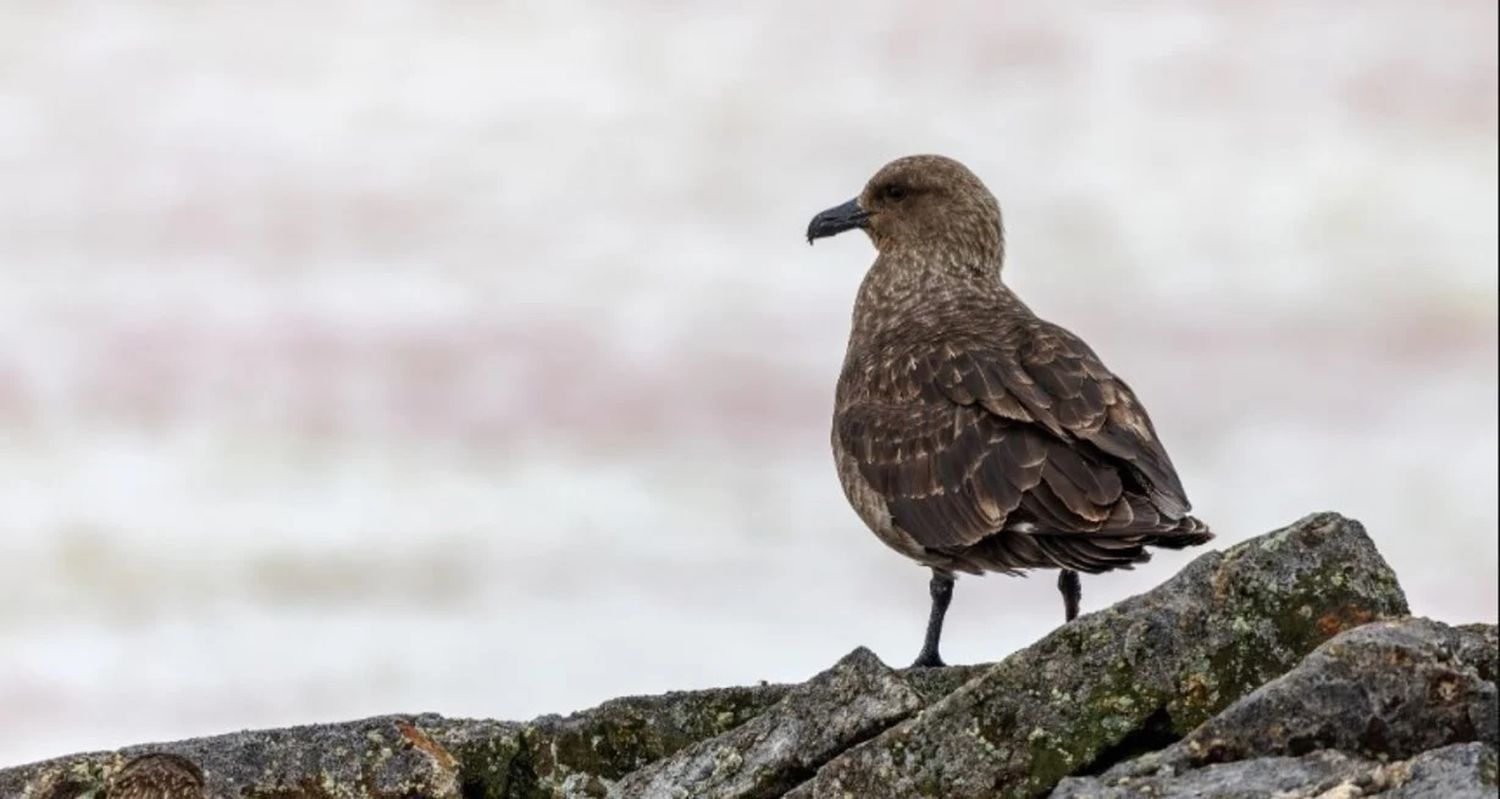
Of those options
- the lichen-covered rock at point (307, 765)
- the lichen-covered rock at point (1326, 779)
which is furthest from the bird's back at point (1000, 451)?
the lichen-covered rock at point (1326, 779)

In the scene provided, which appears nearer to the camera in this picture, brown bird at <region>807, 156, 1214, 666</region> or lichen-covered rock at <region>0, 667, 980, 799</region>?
lichen-covered rock at <region>0, 667, 980, 799</region>

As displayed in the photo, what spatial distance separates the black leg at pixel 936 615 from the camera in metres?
10.0

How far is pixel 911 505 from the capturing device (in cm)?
1038

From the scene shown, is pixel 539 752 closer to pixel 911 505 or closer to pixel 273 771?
pixel 273 771

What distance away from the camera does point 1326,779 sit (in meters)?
5.26

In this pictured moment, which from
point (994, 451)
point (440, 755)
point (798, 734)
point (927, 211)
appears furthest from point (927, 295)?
point (798, 734)

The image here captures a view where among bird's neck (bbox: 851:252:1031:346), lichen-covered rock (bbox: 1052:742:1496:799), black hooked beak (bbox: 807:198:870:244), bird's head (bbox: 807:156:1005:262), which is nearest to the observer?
lichen-covered rock (bbox: 1052:742:1496:799)

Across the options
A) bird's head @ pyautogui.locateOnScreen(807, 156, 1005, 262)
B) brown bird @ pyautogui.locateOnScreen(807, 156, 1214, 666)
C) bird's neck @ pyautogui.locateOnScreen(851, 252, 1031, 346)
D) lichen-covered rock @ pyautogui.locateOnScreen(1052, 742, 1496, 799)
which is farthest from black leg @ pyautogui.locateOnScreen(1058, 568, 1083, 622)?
lichen-covered rock @ pyautogui.locateOnScreen(1052, 742, 1496, 799)

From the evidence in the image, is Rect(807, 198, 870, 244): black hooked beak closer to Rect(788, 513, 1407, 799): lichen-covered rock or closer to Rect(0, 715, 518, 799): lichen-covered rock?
Rect(0, 715, 518, 799): lichen-covered rock

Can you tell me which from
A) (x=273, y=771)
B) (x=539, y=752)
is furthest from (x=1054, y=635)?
(x=273, y=771)

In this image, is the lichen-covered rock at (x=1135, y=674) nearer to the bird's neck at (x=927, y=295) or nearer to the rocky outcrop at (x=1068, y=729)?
the rocky outcrop at (x=1068, y=729)

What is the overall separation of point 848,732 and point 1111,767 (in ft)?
3.78

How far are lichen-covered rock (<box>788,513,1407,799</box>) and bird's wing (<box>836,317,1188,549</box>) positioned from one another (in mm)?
2512

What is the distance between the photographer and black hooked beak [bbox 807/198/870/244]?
13320 millimetres
